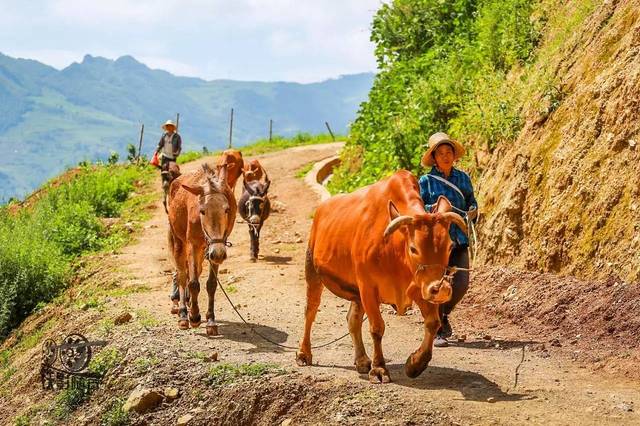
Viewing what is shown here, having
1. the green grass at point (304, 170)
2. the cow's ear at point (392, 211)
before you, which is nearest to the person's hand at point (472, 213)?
the cow's ear at point (392, 211)

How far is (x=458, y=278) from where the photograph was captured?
9.63m

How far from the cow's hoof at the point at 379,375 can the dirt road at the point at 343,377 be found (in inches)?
4.6

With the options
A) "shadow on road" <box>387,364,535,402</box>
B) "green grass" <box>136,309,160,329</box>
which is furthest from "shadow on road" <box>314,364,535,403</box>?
"green grass" <box>136,309,160,329</box>

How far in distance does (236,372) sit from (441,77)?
1107cm

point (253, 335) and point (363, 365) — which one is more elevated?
point (363, 365)

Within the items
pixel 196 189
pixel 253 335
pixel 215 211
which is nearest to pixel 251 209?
pixel 253 335

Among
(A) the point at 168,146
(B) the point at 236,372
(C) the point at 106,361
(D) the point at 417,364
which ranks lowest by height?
(C) the point at 106,361

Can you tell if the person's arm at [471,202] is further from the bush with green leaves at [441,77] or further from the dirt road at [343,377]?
the bush with green leaves at [441,77]

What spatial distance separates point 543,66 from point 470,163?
205 centimetres

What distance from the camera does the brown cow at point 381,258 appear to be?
7.64m

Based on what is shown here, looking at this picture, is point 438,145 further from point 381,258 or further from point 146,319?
point 146,319

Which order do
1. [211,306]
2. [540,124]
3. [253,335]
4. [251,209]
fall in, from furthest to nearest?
[251,209]
[540,124]
[211,306]
[253,335]

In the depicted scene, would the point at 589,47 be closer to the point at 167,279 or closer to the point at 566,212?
the point at 566,212

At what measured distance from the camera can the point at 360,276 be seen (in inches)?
329
